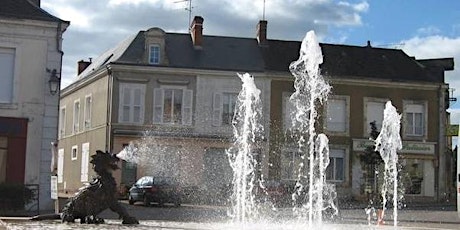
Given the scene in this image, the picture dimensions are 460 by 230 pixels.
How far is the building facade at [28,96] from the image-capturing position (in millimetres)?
22812

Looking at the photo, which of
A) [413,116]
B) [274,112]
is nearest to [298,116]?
[274,112]

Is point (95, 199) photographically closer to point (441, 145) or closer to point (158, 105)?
point (158, 105)

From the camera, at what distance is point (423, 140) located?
1484 inches

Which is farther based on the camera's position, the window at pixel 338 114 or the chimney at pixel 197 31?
the chimney at pixel 197 31

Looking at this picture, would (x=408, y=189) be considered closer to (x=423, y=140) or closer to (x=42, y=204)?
(x=423, y=140)

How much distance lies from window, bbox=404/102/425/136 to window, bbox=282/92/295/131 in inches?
256

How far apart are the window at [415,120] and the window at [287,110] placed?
256 inches

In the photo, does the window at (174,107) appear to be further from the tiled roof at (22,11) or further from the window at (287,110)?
the tiled roof at (22,11)

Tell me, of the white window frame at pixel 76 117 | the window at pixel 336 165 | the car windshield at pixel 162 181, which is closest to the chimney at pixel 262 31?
the window at pixel 336 165

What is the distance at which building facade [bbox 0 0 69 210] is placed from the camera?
2281cm

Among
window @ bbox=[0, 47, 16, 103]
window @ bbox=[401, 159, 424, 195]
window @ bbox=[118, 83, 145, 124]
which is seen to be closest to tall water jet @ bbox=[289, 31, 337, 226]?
window @ bbox=[401, 159, 424, 195]

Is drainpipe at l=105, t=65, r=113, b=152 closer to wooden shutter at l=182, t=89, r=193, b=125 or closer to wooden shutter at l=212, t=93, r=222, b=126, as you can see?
wooden shutter at l=182, t=89, r=193, b=125

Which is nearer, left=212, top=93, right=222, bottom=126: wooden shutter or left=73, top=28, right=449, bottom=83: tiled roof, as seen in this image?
left=212, top=93, right=222, bottom=126: wooden shutter

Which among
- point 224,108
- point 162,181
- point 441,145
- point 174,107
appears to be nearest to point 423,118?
point 441,145
